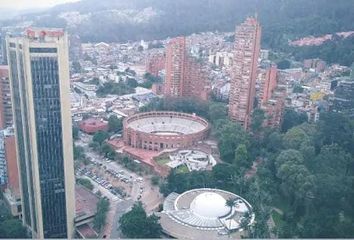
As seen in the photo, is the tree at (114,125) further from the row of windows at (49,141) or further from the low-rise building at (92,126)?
the row of windows at (49,141)

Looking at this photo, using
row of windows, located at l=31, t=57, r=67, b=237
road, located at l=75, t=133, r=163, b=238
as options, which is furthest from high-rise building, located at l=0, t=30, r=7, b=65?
row of windows, located at l=31, t=57, r=67, b=237

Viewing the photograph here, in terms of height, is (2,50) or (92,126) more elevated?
(2,50)

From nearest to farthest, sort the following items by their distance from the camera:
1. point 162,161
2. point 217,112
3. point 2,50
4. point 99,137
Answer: point 162,161 < point 99,137 < point 217,112 < point 2,50

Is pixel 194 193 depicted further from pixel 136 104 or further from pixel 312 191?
pixel 136 104

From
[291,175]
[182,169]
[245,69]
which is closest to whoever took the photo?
[291,175]

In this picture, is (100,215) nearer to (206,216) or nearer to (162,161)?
Answer: (206,216)

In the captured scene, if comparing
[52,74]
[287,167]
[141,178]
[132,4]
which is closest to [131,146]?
[141,178]

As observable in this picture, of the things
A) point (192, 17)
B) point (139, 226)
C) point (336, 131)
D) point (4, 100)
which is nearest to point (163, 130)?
point (4, 100)
